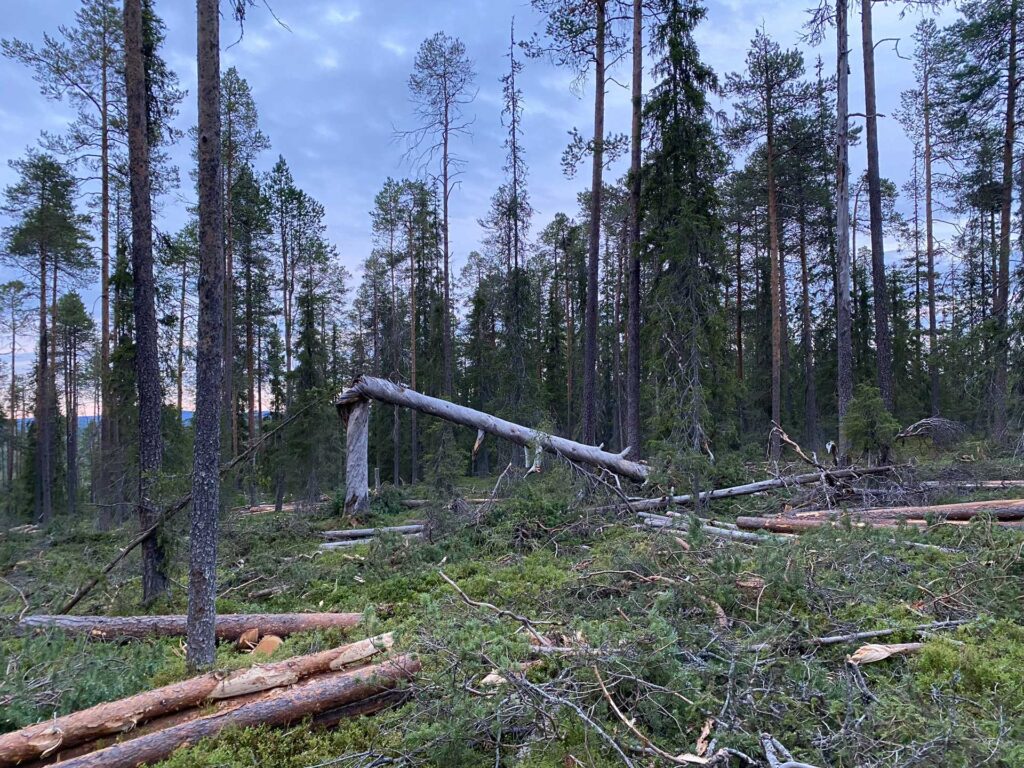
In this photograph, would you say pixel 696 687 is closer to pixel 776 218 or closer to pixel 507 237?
pixel 507 237

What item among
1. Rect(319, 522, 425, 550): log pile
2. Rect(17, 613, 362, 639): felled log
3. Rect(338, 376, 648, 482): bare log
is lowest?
Rect(319, 522, 425, 550): log pile

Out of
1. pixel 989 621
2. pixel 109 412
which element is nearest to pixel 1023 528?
pixel 989 621

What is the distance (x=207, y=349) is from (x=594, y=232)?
10402 millimetres

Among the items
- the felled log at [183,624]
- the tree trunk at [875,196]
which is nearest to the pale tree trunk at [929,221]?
the tree trunk at [875,196]

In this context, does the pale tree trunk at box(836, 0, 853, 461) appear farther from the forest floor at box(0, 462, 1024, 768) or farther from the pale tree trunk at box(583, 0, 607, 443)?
the forest floor at box(0, 462, 1024, 768)

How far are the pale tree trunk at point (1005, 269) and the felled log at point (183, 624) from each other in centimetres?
1241

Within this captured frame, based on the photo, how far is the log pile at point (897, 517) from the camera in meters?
6.60

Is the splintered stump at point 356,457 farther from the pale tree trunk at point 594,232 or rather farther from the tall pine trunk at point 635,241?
the tall pine trunk at point 635,241

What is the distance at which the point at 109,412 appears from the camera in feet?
46.5

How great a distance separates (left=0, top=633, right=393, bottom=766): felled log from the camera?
2.93m

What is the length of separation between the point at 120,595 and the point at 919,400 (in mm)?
29957

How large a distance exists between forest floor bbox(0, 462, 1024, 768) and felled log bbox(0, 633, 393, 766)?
1.21 ft

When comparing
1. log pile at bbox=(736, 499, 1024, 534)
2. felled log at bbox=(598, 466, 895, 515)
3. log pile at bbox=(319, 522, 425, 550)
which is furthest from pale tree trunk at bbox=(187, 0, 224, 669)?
felled log at bbox=(598, 466, 895, 515)

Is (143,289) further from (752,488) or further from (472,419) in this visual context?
(752,488)
